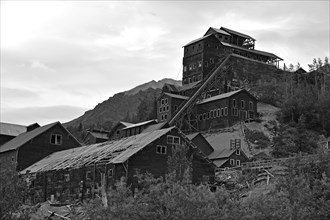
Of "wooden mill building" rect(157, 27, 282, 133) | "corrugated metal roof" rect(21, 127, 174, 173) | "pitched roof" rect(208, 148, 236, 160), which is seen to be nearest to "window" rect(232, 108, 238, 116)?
"wooden mill building" rect(157, 27, 282, 133)

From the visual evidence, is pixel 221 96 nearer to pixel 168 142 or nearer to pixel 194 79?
pixel 194 79

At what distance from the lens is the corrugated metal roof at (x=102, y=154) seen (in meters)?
49.0

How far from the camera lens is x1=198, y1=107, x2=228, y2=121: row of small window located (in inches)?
3329

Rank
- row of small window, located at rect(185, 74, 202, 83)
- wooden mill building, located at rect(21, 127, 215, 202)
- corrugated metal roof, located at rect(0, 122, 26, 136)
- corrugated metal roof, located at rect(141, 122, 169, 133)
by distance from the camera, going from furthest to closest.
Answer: row of small window, located at rect(185, 74, 202, 83)
corrugated metal roof, located at rect(141, 122, 169, 133)
corrugated metal roof, located at rect(0, 122, 26, 136)
wooden mill building, located at rect(21, 127, 215, 202)

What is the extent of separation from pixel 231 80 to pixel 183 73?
38.6 ft

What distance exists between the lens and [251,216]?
22.3 metres

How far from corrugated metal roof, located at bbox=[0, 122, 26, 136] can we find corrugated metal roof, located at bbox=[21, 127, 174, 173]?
53.4 feet

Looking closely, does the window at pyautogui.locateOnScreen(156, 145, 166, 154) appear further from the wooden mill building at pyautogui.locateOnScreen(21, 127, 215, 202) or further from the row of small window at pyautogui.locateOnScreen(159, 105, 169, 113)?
the row of small window at pyautogui.locateOnScreen(159, 105, 169, 113)

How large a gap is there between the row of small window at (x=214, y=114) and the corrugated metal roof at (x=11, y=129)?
3071cm

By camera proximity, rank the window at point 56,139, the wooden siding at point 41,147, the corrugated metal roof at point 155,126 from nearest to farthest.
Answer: the wooden siding at point 41,147 < the window at point 56,139 < the corrugated metal roof at point 155,126

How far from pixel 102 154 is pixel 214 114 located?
37.5 m

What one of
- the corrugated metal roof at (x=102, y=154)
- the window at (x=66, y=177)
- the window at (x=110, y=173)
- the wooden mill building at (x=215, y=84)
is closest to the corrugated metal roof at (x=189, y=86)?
the wooden mill building at (x=215, y=84)

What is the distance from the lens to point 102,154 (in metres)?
52.1

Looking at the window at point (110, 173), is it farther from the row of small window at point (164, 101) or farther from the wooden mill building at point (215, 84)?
the row of small window at point (164, 101)
